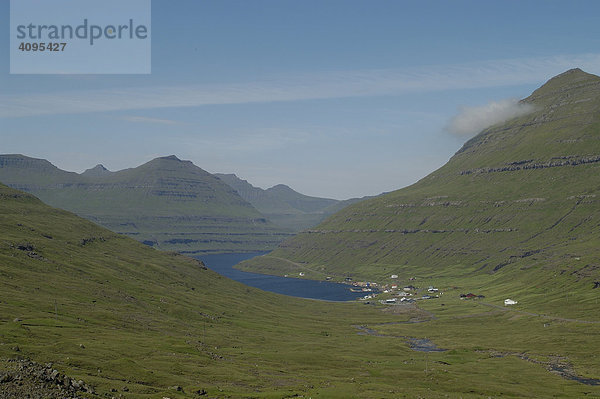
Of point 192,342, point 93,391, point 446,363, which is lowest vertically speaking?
point 446,363

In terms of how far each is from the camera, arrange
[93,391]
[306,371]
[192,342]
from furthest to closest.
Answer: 1. [192,342]
2. [306,371]
3. [93,391]

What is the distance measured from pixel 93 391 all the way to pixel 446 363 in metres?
139

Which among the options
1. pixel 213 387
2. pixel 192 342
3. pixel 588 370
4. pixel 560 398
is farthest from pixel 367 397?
pixel 588 370

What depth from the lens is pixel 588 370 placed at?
7259 inches

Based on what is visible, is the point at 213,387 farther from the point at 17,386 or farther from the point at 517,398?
the point at 517,398

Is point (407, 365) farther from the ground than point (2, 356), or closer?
closer

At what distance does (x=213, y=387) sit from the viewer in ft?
395

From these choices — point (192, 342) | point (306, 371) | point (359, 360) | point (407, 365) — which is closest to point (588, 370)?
point (407, 365)

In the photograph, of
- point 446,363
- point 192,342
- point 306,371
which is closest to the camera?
point 306,371

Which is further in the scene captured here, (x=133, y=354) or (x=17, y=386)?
(x=133, y=354)

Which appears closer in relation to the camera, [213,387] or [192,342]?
[213,387]

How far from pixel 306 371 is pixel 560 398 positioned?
2761 inches

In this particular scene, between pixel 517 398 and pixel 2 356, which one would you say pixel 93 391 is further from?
pixel 517 398

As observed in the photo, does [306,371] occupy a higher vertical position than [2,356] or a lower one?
lower
